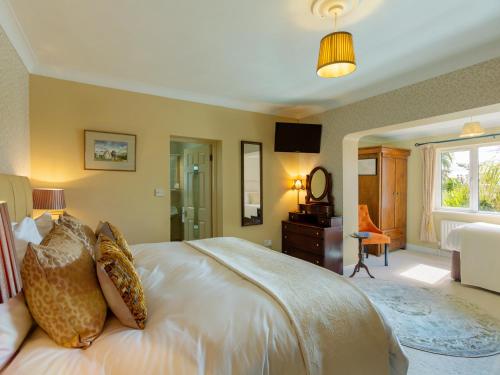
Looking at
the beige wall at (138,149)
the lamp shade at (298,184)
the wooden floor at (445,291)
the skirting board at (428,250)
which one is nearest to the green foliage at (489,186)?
the skirting board at (428,250)

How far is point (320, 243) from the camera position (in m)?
3.79

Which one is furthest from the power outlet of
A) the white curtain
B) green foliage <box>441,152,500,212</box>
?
green foliage <box>441,152,500,212</box>

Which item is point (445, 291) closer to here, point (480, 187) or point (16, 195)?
point (480, 187)

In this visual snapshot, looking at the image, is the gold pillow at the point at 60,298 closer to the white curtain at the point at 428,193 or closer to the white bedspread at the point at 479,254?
the white bedspread at the point at 479,254

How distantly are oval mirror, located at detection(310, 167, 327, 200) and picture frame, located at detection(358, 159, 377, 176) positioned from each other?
1502 millimetres

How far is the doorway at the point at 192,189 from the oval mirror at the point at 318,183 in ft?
5.32

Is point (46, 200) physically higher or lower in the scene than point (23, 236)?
higher

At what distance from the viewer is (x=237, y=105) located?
13.3 ft

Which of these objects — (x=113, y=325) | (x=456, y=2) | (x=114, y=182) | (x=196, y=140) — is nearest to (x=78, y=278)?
(x=113, y=325)

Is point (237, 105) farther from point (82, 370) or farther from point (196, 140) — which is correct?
point (82, 370)

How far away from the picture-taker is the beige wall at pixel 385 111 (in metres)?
2.57

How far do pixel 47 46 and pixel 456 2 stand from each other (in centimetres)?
332

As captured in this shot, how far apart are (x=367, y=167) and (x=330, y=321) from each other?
4.51 metres

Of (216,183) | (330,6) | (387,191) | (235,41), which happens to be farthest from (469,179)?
(235,41)
